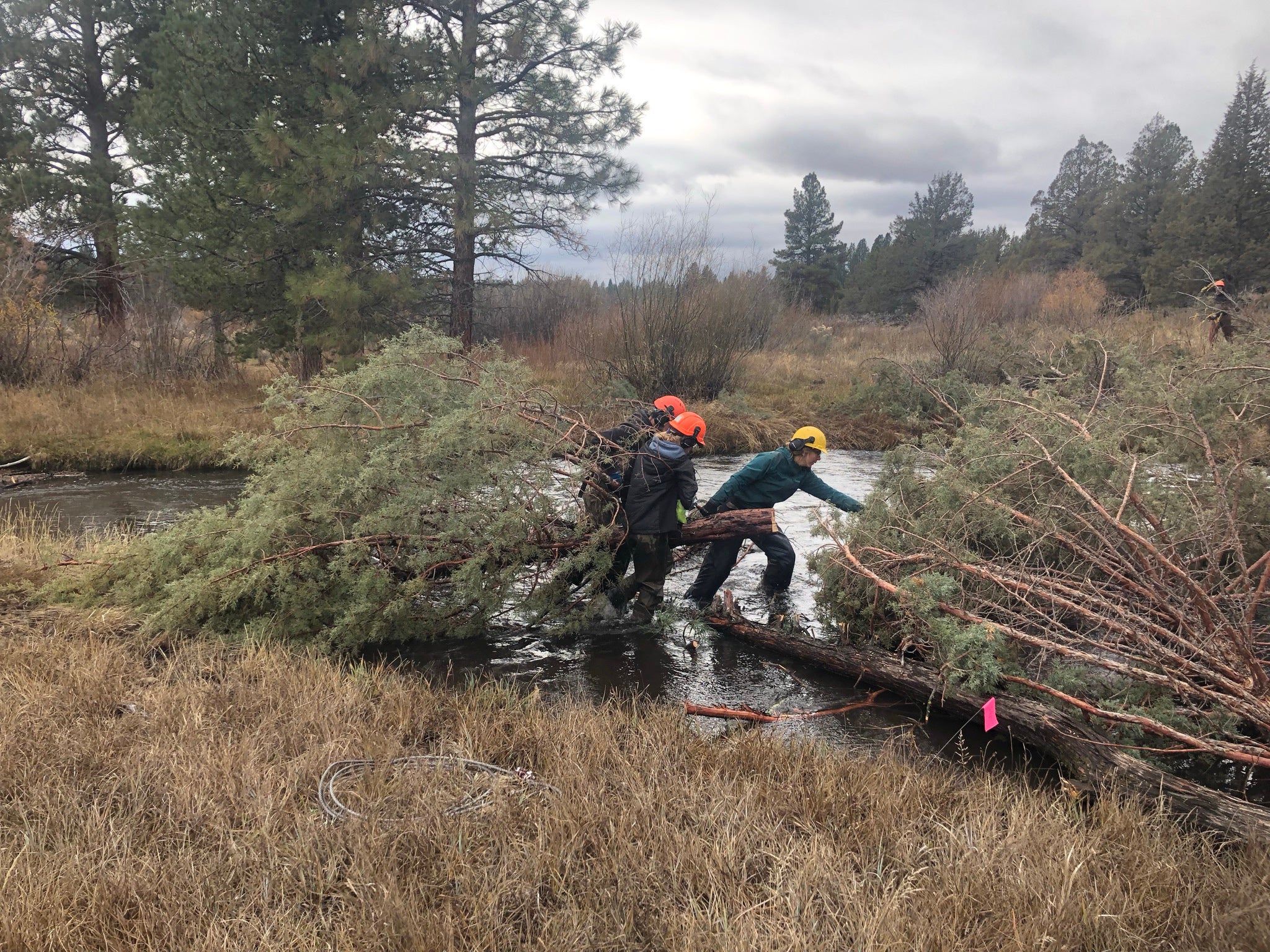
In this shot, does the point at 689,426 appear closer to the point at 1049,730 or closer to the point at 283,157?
the point at 1049,730

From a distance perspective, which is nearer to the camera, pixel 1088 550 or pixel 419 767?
pixel 419 767

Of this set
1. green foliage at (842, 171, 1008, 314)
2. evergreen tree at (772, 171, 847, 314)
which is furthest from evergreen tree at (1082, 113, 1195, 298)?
evergreen tree at (772, 171, 847, 314)

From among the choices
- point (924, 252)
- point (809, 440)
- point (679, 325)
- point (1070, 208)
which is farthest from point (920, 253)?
point (809, 440)

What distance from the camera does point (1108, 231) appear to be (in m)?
35.4

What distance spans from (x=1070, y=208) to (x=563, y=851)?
47.6 m

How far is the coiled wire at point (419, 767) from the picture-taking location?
9.85 feet

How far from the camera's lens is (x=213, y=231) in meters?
13.2

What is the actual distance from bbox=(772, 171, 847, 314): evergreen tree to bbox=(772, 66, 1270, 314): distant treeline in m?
0.08

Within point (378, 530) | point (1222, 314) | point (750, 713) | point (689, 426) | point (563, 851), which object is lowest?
point (750, 713)

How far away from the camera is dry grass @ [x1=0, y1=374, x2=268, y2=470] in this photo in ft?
37.8

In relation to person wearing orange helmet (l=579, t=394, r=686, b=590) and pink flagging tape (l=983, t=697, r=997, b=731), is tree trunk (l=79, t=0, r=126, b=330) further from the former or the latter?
pink flagging tape (l=983, t=697, r=997, b=731)

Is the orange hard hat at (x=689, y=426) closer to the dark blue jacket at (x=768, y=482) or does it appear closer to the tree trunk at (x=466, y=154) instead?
the dark blue jacket at (x=768, y=482)

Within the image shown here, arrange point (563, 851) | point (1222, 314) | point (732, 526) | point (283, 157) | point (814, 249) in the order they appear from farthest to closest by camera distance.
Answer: point (814, 249) < point (283, 157) < point (1222, 314) < point (732, 526) < point (563, 851)

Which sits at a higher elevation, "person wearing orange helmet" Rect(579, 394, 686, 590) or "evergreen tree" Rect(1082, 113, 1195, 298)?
"evergreen tree" Rect(1082, 113, 1195, 298)
